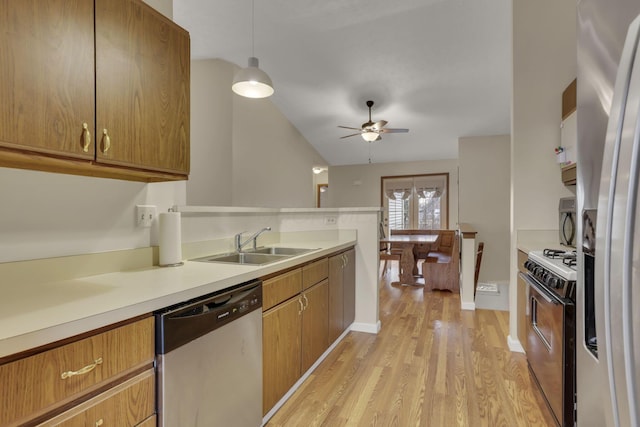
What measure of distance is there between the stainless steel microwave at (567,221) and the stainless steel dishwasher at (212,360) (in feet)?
7.49

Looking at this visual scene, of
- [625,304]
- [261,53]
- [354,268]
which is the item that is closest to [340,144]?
[261,53]

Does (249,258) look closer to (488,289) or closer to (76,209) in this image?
(76,209)

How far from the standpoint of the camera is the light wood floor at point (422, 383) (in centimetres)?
182

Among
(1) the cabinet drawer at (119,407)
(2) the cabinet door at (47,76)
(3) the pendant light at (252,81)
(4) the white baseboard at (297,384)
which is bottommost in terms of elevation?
(4) the white baseboard at (297,384)

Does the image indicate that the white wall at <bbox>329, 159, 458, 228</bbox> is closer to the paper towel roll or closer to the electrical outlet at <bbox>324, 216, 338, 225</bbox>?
the electrical outlet at <bbox>324, 216, 338, 225</bbox>

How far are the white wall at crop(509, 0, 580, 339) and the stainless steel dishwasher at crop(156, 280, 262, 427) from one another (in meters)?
2.30

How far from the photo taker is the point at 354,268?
3135 millimetres

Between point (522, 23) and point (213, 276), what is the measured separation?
10.1ft

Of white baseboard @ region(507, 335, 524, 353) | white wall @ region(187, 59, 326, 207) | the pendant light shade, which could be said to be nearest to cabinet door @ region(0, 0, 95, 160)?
the pendant light shade

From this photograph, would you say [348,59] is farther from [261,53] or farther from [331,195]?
[331,195]

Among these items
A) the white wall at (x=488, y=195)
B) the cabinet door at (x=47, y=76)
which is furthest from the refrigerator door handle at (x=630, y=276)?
the white wall at (x=488, y=195)

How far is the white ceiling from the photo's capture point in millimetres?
3232

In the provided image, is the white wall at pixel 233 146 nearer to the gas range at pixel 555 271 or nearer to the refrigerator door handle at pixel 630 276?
the gas range at pixel 555 271

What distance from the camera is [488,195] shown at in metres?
5.83
